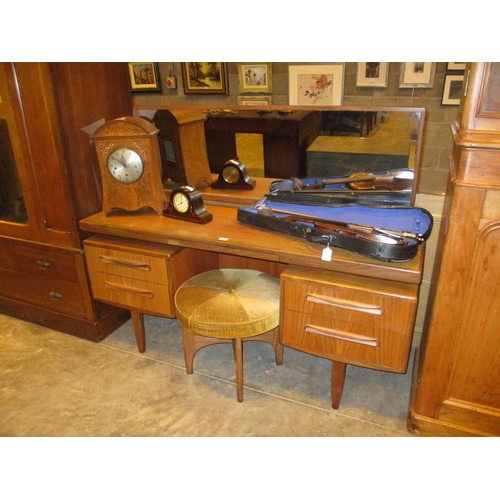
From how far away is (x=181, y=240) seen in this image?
1783mm

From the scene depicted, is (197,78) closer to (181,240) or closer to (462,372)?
(181,240)

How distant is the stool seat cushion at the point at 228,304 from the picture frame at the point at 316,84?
1.04 m

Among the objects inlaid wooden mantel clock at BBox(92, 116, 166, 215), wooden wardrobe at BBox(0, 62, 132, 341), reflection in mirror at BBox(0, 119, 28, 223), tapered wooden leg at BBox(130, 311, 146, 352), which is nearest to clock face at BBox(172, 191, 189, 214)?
inlaid wooden mantel clock at BBox(92, 116, 166, 215)

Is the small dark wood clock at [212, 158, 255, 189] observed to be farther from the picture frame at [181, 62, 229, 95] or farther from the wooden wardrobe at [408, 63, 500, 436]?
the wooden wardrobe at [408, 63, 500, 436]

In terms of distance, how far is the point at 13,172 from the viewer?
2.04 metres

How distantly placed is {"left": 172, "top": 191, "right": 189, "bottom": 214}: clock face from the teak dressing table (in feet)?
0.22

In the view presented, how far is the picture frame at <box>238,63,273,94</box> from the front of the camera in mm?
2338

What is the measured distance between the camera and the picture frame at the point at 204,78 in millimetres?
2426

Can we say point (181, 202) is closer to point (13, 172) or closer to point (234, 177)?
point (234, 177)

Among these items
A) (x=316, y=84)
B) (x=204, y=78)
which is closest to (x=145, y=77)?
(x=204, y=78)

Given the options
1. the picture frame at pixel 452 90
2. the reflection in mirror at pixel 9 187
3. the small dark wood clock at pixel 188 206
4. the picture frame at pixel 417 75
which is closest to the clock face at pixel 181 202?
the small dark wood clock at pixel 188 206

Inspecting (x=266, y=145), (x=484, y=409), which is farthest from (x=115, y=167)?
(x=484, y=409)

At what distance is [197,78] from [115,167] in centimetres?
92

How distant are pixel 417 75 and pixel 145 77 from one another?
162cm
